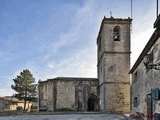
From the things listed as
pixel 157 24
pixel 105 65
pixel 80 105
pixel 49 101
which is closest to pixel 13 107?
pixel 49 101

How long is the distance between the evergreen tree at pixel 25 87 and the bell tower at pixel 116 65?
59.5 ft

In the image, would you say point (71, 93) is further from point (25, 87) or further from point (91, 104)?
point (25, 87)

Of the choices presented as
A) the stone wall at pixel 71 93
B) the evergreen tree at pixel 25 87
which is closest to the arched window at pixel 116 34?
the stone wall at pixel 71 93

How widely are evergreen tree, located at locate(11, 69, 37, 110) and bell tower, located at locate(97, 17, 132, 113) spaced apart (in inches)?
714

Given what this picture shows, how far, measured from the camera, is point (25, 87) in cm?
4100

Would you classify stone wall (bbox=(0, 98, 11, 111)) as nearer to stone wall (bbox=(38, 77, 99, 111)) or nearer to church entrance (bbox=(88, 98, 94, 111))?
stone wall (bbox=(38, 77, 99, 111))

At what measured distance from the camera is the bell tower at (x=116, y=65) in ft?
90.9

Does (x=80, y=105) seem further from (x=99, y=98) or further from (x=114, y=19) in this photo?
(x=114, y=19)

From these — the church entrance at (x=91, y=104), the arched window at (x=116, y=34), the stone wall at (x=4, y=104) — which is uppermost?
the arched window at (x=116, y=34)

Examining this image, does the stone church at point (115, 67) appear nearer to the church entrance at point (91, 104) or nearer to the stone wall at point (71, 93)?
the stone wall at point (71, 93)

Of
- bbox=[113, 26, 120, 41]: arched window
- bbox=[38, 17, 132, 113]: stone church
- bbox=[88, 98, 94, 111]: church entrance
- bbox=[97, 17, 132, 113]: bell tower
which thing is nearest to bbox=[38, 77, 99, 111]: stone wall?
bbox=[38, 17, 132, 113]: stone church

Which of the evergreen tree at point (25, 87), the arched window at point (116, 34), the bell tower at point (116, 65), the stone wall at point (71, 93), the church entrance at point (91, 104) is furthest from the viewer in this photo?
the evergreen tree at point (25, 87)

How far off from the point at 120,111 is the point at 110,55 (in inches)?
294

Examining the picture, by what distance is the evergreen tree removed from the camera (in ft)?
133
